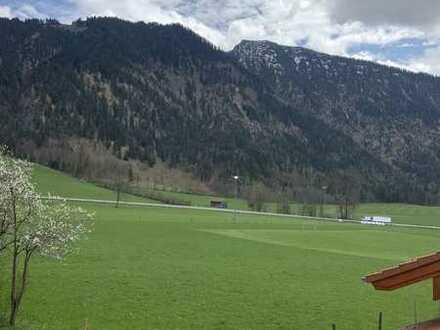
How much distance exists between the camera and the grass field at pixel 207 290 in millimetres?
34344

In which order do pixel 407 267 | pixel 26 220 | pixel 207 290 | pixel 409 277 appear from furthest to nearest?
1. pixel 207 290
2. pixel 26 220
3. pixel 409 277
4. pixel 407 267

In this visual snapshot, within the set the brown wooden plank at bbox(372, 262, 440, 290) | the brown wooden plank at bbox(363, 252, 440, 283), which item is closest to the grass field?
the brown wooden plank at bbox(372, 262, 440, 290)

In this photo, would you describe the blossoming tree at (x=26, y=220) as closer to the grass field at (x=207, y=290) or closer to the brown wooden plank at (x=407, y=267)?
the grass field at (x=207, y=290)

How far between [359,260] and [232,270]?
2297 centimetres

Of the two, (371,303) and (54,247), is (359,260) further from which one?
(54,247)

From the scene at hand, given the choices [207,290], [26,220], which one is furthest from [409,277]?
[207,290]

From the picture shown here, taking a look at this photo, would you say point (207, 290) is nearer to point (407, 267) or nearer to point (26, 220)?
point (26, 220)

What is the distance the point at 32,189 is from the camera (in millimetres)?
29469

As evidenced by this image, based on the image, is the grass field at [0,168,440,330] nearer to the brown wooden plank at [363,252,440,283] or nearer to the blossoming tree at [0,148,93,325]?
the blossoming tree at [0,148,93,325]

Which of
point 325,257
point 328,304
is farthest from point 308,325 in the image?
point 325,257

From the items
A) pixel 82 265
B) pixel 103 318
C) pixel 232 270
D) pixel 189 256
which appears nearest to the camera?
pixel 103 318

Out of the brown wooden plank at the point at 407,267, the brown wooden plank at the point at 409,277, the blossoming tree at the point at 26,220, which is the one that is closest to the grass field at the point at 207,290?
the blossoming tree at the point at 26,220

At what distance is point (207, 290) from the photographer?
4338cm

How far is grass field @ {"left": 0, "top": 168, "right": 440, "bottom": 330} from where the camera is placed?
34.3 meters
